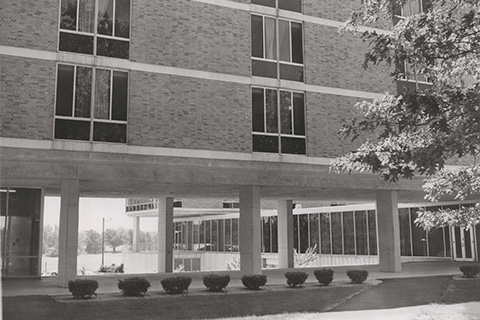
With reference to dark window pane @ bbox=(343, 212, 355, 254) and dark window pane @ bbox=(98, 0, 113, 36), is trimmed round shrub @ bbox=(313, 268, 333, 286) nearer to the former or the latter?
dark window pane @ bbox=(98, 0, 113, 36)

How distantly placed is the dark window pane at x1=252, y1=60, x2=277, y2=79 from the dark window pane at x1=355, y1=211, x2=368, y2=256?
18.2m

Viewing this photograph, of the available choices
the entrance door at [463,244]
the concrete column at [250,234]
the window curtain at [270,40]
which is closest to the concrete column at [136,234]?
the entrance door at [463,244]

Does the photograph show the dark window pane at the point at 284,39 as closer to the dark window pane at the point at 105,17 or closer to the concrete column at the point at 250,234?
the concrete column at the point at 250,234

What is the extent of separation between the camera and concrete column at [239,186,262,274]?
20.6m

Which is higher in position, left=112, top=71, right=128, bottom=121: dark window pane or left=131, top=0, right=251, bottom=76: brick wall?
left=131, top=0, right=251, bottom=76: brick wall

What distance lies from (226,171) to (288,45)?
19.7ft

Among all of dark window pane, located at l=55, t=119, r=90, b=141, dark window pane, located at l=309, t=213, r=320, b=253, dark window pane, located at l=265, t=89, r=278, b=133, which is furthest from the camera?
dark window pane, located at l=309, t=213, r=320, b=253

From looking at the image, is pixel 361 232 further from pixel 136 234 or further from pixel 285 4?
pixel 136 234

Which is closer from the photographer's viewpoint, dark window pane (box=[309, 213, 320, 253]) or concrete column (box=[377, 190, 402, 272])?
concrete column (box=[377, 190, 402, 272])

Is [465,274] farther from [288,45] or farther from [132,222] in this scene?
[132,222]

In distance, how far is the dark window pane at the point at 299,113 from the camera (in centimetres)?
2153

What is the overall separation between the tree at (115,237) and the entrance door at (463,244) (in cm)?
2293

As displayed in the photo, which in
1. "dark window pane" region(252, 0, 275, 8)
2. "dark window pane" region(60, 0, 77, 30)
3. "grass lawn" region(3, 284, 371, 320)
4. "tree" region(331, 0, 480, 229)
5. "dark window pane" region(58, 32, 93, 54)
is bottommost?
"grass lawn" region(3, 284, 371, 320)

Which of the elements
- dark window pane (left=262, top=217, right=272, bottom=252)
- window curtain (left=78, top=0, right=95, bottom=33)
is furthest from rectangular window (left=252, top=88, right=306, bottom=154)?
dark window pane (left=262, top=217, right=272, bottom=252)
